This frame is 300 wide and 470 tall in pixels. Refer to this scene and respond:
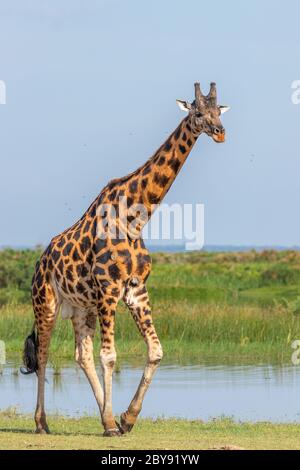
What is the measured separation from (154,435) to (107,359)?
88cm

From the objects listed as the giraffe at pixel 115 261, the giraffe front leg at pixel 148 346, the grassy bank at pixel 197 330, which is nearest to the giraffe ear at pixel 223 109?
the giraffe at pixel 115 261

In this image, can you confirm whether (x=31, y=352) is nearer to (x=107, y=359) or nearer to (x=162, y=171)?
(x=107, y=359)

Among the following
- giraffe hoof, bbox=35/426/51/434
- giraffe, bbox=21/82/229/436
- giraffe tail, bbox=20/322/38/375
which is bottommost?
giraffe hoof, bbox=35/426/51/434

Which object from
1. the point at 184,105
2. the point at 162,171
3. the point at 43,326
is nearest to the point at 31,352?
the point at 43,326

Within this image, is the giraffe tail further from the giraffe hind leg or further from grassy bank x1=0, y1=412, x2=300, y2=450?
grassy bank x1=0, y1=412, x2=300, y2=450

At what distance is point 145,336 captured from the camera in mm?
13938

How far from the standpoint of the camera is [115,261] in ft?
44.9

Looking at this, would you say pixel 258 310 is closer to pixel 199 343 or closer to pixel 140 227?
pixel 199 343

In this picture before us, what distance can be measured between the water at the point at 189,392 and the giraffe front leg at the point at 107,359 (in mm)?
2538

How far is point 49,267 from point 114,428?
1952 millimetres

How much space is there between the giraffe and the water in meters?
2.38

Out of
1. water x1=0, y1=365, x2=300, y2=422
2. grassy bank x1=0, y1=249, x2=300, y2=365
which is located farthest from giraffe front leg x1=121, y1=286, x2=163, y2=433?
grassy bank x1=0, y1=249, x2=300, y2=365

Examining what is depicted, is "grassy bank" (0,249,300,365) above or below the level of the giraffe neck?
below

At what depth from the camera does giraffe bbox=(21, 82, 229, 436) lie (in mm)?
13711
